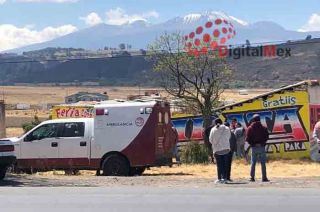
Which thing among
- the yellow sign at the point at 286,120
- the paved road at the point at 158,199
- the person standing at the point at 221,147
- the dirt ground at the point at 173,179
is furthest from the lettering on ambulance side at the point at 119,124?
the yellow sign at the point at 286,120

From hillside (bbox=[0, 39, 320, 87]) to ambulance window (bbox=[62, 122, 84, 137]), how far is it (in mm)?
11690

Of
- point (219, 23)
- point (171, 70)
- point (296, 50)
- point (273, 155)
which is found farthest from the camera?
point (296, 50)

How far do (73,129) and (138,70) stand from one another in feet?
424

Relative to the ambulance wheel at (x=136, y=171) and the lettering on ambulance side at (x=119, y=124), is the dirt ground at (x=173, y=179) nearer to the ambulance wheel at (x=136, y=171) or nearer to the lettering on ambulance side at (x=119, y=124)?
the ambulance wheel at (x=136, y=171)

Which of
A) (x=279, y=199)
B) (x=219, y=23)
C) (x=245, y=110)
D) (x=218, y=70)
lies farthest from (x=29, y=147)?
(x=219, y=23)

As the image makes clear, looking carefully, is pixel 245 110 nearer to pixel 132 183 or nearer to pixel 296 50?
pixel 132 183

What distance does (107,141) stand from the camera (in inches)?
710

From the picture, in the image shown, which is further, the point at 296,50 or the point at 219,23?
the point at 296,50

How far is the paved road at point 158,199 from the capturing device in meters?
10.5

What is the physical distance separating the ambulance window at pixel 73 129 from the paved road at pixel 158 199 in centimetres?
460

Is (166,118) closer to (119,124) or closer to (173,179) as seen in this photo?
(119,124)

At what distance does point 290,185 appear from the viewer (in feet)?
47.5

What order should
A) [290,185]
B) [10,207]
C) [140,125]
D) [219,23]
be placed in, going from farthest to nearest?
[219,23] → [140,125] → [290,185] → [10,207]

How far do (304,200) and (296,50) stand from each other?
101530mm
